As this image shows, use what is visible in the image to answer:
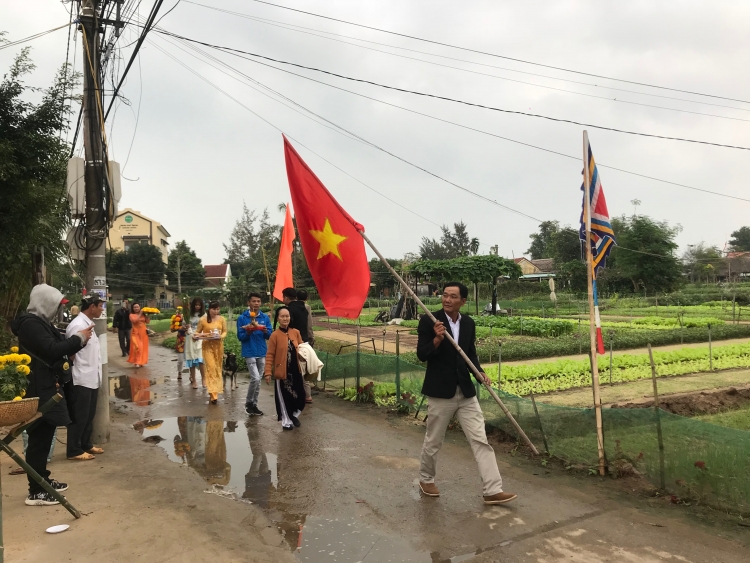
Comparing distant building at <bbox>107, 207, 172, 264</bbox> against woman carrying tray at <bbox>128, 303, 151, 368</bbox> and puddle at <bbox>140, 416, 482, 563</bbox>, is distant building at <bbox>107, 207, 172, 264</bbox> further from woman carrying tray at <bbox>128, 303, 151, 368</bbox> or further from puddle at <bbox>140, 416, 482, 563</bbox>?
puddle at <bbox>140, 416, 482, 563</bbox>

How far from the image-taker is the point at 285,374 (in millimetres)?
7719

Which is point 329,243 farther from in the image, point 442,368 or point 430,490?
point 430,490

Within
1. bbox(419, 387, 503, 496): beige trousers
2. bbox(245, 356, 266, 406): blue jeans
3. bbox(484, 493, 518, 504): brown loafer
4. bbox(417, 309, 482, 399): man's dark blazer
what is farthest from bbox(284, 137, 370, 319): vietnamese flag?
bbox(245, 356, 266, 406): blue jeans

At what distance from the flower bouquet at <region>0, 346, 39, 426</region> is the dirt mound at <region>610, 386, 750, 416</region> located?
748cm

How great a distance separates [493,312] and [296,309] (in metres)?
24.0

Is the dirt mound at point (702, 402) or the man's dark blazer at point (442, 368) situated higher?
the man's dark blazer at point (442, 368)

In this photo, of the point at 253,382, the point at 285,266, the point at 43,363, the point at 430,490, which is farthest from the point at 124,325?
the point at 430,490

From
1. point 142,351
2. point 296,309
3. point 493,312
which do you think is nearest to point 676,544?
point 296,309

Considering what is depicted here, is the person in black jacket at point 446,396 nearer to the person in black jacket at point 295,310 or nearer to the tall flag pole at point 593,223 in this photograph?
the tall flag pole at point 593,223

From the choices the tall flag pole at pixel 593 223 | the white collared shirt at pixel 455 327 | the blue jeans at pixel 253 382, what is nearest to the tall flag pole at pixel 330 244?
the white collared shirt at pixel 455 327

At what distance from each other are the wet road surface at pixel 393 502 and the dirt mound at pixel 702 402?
3.59 metres

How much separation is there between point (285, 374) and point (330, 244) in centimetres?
237

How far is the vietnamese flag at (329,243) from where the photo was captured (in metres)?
6.08

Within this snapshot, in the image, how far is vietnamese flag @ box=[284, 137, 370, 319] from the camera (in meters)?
6.08
